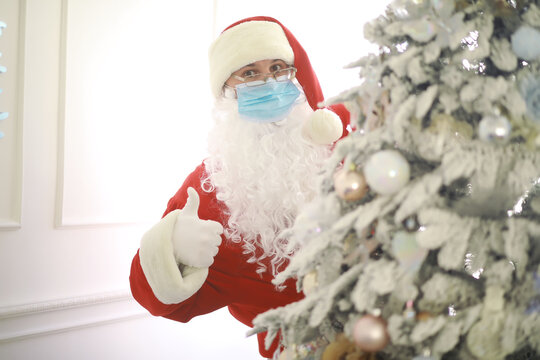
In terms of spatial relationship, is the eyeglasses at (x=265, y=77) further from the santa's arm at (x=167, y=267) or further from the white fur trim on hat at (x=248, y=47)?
the santa's arm at (x=167, y=267)

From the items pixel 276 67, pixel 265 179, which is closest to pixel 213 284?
pixel 265 179

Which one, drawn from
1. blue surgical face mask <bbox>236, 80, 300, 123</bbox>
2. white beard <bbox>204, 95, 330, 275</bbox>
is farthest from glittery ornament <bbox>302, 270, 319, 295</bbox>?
blue surgical face mask <bbox>236, 80, 300, 123</bbox>

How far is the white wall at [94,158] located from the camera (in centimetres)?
154

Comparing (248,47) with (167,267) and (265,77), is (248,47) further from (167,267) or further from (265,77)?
(167,267)

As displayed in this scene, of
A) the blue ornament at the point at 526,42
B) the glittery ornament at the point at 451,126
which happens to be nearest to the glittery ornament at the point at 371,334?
the glittery ornament at the point at 451,126

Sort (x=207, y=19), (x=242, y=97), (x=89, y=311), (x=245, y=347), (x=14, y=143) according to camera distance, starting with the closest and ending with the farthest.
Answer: (x=242, y=97)
(x=14, y=143)
(x=89, y=311)
(x=207, y=19)
(x=245, y=347)

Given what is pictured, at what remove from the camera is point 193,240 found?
100 cm

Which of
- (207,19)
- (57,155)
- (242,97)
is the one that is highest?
(207,19)

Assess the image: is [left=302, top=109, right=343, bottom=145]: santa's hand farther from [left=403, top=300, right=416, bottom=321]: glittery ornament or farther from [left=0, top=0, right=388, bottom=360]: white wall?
[left=0, top=0, right=388, bottom=360]: white wall

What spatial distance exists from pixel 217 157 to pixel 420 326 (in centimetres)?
86

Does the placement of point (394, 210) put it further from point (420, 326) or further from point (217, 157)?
point (217, 157)

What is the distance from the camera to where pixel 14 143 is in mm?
1533

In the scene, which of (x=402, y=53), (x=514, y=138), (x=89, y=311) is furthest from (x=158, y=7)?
(x=514, y=138)

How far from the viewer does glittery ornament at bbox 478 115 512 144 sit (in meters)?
0.48
